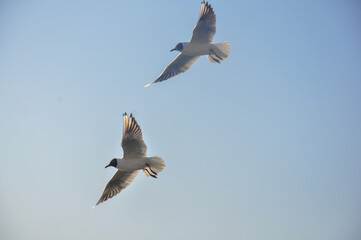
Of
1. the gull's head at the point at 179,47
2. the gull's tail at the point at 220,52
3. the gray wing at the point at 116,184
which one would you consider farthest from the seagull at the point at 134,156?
the gull's tail at the point at 220,52

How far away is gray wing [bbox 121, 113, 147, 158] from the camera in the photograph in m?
11.2

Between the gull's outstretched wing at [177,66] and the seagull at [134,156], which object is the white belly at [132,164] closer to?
Answer: the seagull at [134,156]

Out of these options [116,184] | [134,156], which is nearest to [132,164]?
[134,156]

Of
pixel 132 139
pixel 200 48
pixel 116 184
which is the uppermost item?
pixel 200 48

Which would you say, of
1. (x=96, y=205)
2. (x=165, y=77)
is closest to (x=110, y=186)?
(x=96, y=205)

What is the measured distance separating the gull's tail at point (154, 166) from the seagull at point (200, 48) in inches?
192

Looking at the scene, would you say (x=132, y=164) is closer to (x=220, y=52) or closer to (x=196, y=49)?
(x=196, y=49)

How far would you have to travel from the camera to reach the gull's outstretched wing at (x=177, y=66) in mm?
15906

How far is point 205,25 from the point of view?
1473 centimetres

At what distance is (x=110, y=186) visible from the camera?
40.7ft

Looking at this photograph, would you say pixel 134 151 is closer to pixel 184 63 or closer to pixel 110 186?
pixel 110 186

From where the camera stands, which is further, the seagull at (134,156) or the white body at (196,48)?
the white body at (196,48)

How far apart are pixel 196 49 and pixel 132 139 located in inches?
196

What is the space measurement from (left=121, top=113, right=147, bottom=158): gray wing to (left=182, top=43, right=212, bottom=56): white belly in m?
4.59
